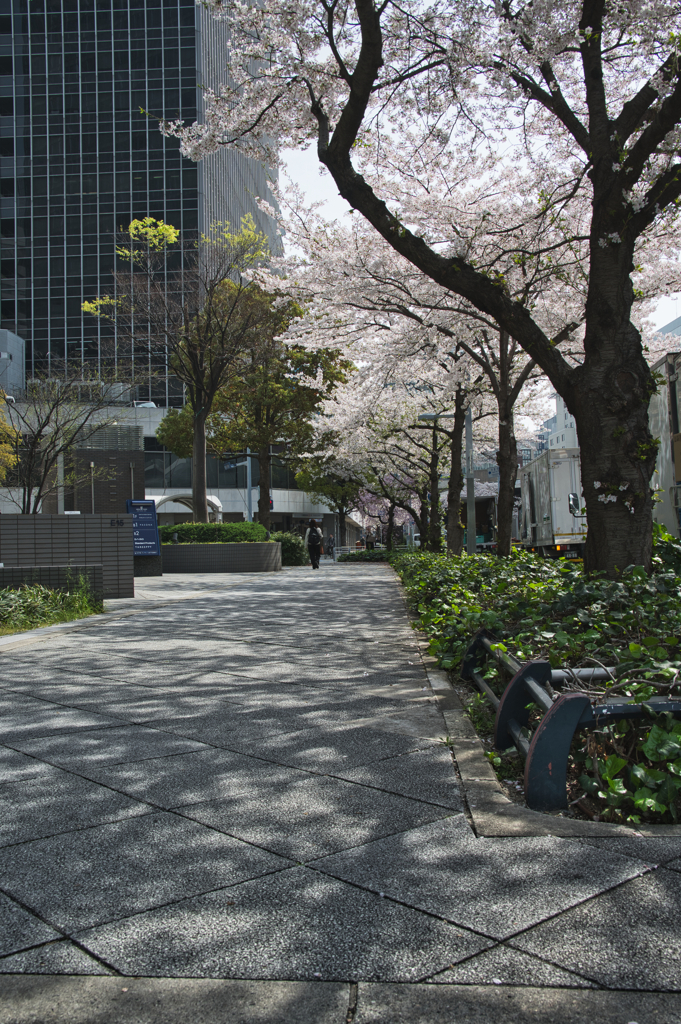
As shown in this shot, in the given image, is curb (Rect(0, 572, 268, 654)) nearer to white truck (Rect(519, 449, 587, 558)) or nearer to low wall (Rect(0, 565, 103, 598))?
low wall (Rect(0, 565, 103, 598))

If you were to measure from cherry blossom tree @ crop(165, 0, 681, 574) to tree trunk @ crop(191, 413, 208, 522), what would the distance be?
49.1 ft

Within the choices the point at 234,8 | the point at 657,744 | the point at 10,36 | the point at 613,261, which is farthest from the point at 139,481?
the point at 10,36

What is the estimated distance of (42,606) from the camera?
9.95 m

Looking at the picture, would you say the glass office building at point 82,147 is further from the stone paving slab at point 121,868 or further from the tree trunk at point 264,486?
the stone paving slab at point 121,868

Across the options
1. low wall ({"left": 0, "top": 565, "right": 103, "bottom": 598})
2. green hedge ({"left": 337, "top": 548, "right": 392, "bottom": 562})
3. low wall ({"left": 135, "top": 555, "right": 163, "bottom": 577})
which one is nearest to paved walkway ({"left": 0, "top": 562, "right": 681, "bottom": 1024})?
low wall ({"left": 0, "top": 565, "right": 103, "bottom": 598})

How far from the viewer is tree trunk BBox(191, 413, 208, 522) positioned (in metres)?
25.7

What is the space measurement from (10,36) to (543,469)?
199 ft

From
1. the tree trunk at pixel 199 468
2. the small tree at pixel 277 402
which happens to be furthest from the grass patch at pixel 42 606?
the small tree at pixel 277 402

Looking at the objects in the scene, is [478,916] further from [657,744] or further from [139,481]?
[139,481]

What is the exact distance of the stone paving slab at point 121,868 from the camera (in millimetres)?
2418

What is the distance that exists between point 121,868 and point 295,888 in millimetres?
629

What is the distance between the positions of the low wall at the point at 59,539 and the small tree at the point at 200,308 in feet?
41.7

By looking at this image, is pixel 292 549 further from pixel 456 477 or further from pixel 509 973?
pixel 509 973

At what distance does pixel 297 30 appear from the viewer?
9.22 meters
